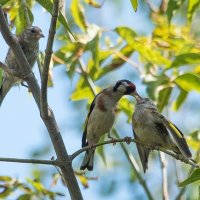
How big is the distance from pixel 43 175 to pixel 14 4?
2.57 m

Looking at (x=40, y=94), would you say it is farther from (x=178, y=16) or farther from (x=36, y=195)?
(x=178, y=16)

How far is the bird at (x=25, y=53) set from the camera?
5324mm

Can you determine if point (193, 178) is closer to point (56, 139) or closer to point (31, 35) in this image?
point (56, 139)

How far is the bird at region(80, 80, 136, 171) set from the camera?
4840 millimetres

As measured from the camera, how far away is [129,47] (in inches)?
185

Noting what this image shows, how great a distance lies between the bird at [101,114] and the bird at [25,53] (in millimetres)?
690

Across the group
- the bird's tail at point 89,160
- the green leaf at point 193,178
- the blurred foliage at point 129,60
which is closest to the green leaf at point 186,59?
the blurred foliage at point 129,60

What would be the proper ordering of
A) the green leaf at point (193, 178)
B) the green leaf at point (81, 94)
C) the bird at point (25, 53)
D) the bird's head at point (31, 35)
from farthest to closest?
the bird's head at point (31, 35)
the bird at point (25, 53)
the green leaf at point (81, 94)
the green leaf at point (193, 178)

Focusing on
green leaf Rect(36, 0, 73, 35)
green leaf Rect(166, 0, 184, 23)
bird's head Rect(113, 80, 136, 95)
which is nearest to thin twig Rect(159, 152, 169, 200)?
bird's head Rect(113, 80, 136, 95)

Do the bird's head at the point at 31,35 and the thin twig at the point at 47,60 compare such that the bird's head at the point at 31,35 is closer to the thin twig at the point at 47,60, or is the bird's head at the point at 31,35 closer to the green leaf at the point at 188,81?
the green leaf at the point at 188,81

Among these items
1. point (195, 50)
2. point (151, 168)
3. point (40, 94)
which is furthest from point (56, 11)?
point (151, 168)

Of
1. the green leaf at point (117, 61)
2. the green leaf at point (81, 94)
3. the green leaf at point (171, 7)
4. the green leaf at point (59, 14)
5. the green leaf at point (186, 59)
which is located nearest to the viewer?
the green leaf at point (59, 14)

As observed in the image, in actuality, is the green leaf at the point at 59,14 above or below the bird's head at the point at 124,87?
below

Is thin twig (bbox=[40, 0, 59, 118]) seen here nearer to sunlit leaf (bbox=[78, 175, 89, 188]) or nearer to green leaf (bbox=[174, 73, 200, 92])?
green leaf (bbox=[174, 73, 200, 92])
